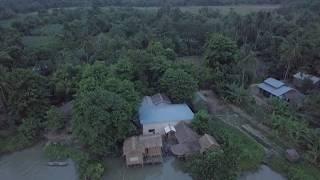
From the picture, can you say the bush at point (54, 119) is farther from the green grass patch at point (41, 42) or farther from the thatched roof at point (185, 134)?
the green grass patch at point (41, 42)

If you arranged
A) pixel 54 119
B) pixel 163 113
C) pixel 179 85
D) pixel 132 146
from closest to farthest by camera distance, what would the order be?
1. pixel 132 146
2. pixel 54 119
3. pixel 163 113
4. pixel 179 85

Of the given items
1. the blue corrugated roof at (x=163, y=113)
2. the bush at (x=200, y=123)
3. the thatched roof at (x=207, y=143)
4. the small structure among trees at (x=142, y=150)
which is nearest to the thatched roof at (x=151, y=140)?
the small structure among trees at (x=142, y=150)

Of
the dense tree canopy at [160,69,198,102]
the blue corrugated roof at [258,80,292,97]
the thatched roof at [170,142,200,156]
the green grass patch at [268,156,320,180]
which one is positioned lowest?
the green grass patch at [268,156,320,180]

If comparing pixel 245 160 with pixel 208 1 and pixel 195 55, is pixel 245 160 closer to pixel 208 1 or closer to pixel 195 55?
pixel 195 55

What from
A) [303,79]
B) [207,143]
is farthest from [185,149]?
[303,79]

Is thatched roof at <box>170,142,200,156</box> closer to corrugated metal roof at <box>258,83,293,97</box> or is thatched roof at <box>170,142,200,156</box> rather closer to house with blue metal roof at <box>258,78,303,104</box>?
house with blue metal roof at <box>258,78,303,104</box>

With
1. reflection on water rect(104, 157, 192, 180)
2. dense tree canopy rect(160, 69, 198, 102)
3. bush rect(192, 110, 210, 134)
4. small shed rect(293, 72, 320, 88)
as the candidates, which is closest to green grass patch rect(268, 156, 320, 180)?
bush rect(192, 110, 210, 134)

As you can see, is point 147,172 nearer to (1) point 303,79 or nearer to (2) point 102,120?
(2) point 102,120
